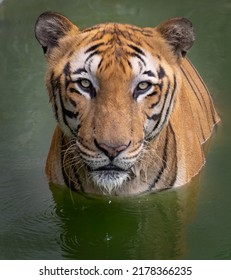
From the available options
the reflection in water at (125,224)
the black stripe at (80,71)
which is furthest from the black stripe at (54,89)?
the reflection in water at (125,224)

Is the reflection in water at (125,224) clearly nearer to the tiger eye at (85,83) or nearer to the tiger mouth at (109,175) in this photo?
the tiger mouth at (109,175)

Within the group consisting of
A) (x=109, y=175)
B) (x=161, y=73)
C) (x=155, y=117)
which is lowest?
(x=109, y=175)

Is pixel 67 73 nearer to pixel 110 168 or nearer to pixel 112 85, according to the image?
pixel 112 85

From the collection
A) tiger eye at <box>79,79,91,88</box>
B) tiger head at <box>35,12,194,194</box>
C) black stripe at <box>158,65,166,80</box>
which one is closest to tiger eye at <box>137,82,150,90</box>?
tiger head at <box>35,12,194,194</box>

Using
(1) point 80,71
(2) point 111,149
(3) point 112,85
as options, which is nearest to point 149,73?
(3) point 112,85

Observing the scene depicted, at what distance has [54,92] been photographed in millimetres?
3980

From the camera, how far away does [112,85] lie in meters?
3.72

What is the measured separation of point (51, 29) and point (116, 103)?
62cm

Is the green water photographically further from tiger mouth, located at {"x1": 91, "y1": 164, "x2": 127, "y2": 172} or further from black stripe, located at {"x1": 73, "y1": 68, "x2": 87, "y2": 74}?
black stripe, located at {"x1": 73, "y1": 68, "x2": 87, "y2": 74}

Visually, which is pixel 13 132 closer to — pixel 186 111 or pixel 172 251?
pixel 186 111

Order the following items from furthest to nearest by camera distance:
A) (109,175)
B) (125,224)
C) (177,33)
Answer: (125,224) → (177,33) → (109,175)

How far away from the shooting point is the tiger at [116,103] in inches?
147

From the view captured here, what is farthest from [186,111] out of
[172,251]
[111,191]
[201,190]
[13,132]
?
[13,132]

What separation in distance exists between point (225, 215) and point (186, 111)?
0.74 metres
